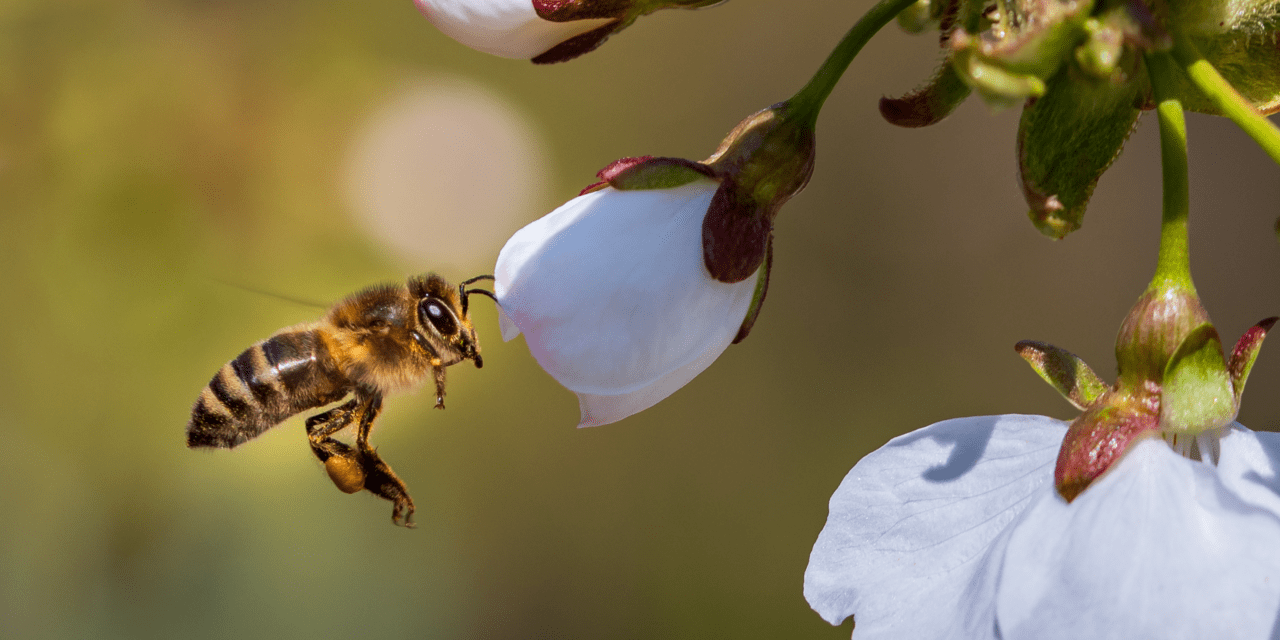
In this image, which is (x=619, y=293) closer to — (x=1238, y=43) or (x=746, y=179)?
(x=746, y=179)

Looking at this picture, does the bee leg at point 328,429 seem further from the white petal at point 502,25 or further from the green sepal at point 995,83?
the green sepal at point 995,83

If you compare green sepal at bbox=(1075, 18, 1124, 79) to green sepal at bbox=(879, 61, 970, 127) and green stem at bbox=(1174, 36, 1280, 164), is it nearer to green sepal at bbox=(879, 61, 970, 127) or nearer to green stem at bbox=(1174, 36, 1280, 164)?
green stem at bbox=(1174, 36, 1280, 164)

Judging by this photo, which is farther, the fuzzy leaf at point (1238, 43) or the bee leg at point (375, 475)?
the bee leg at point (375, 475)

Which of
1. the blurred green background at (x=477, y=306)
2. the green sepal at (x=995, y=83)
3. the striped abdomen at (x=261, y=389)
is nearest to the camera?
the green sepal at (x=995, y=83)

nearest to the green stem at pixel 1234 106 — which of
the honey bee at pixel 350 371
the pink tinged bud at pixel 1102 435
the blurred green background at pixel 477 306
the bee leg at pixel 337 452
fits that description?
the pink tinged bud at pixel 1102 435

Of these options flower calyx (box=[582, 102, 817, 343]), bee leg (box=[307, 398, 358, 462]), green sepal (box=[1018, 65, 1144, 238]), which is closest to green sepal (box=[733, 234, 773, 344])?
flower calyx (box=[582, 102, 817, 343])

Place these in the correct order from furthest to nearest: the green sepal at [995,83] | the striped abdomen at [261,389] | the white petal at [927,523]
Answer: the striped abdomen at [261,389], the white petal at [927,523], the green sepal at [995,83]

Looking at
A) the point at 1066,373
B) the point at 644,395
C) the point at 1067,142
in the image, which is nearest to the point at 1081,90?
the point at 1067,142
